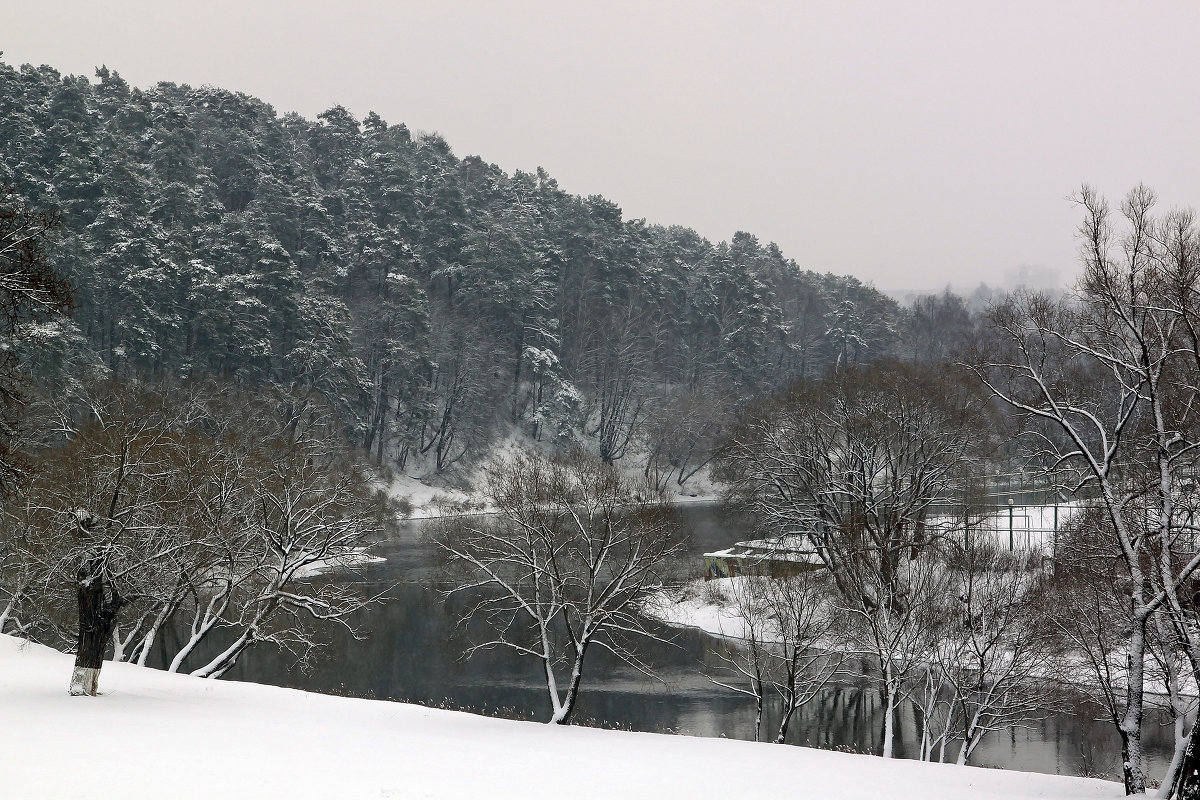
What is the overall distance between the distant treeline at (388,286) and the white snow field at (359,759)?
29083 mm

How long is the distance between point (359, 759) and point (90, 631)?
6.30m

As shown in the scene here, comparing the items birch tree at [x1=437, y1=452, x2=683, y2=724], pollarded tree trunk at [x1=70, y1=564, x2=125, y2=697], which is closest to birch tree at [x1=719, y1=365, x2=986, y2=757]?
birch tree at [x1=437, y1=452, x2=683, y2=724]

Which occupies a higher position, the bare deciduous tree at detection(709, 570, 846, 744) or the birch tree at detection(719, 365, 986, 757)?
the birch tree at detection(719, 365, 986, 757)

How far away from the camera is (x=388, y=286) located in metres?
73.1

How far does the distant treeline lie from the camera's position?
55438 mm

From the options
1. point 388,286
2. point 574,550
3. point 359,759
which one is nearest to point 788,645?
point 574,550

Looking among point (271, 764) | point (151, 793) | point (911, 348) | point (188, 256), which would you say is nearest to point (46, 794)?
point (151, 793)

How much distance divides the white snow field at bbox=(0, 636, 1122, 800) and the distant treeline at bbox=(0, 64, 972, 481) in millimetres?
29083

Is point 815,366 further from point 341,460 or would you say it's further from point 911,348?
point 341,460

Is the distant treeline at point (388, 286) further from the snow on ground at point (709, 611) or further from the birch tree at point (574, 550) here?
the snow on ground at point (709, 611)

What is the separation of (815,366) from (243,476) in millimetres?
80593

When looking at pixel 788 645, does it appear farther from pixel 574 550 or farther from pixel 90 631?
pixel 90 631

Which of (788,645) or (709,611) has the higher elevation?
(709,611)

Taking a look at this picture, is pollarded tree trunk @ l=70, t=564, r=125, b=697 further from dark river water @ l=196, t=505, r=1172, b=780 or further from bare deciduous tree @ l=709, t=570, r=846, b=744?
bare deciduous tree @ l=709, t=570, r=846, b=744
